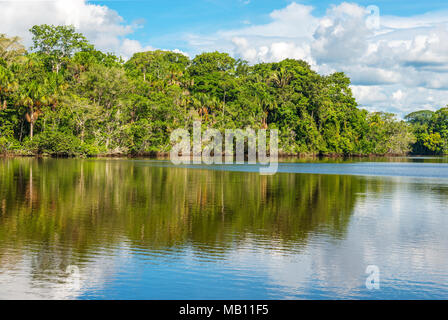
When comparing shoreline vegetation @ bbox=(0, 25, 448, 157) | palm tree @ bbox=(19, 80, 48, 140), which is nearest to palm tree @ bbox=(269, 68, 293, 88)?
shoreline vegetation @ bbox=(0, 25, 448, 157)

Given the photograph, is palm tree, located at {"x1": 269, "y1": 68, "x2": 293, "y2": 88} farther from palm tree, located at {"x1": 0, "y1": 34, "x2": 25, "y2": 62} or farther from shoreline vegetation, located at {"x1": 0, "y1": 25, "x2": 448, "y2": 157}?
palm tree, located at {"x1": 0, "y1": 34, "x2": 25, "y2": 62}

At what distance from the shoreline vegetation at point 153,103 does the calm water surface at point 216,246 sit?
51.8m

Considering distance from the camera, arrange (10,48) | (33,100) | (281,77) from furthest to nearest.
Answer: (281,77) → (10,48) → (33,100)

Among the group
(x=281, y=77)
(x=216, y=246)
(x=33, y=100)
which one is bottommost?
(x=216, y=246)

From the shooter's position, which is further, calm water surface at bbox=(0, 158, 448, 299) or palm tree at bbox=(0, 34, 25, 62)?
palm tree at bbox=(0, 34, 25, 62)

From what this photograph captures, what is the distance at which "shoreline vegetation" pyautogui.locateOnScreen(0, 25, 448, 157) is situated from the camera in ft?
249

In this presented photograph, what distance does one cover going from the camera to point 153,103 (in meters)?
87.3

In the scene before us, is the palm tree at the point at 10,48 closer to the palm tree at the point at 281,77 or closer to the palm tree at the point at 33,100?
the palm tree at the point at 33,100

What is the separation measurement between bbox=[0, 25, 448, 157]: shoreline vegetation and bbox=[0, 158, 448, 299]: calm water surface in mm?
51806

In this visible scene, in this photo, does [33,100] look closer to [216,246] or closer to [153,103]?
[153,103]

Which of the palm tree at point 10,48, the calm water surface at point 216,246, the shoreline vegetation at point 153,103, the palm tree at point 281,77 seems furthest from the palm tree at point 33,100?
the palm tree at point 281,77

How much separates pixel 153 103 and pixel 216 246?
246 feet

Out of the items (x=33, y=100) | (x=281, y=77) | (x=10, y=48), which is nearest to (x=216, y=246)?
(x=33, y=100)

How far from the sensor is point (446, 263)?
1309cm
